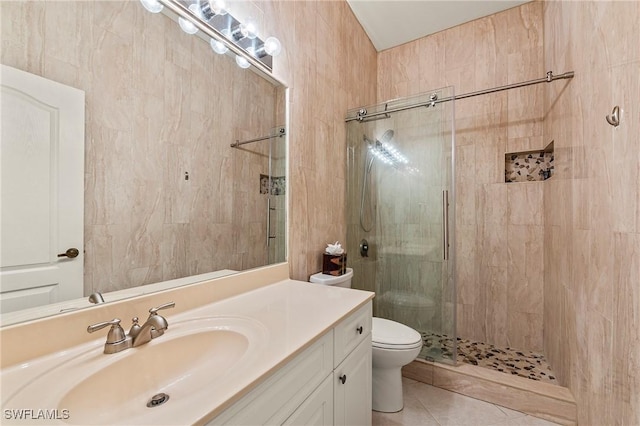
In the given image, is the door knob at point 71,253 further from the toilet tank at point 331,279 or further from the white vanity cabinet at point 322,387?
the toilet tank at point 331,279

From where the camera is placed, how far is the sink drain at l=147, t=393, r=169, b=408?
678 millimetres

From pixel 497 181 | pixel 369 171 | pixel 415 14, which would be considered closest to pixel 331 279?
pixel 369 171

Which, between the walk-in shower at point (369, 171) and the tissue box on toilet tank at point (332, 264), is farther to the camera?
the walk-in shower at point (369, 171)

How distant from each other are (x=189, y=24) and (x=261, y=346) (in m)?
1.23

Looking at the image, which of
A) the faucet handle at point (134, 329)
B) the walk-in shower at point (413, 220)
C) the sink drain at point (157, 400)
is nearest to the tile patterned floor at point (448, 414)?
the walk-in shower at point (413, 220)

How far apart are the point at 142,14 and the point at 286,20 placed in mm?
951

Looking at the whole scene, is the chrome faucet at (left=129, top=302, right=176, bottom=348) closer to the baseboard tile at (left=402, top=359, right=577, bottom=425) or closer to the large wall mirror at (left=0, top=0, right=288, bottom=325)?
the large wall mirror at (left=0, top=0, right=288, bottom=325)

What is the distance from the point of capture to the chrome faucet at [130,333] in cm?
72

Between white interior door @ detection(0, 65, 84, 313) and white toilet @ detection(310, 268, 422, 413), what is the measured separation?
123 cm

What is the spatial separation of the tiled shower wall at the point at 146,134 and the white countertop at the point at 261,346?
0.18 metres

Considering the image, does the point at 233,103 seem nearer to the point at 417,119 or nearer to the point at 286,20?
the point at 286,20

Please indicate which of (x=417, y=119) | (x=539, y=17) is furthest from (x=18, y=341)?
(x=539, y=17)

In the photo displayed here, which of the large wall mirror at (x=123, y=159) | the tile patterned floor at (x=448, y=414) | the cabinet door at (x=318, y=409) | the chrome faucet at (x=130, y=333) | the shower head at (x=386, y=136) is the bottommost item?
the tile patterned floor at (x=448, y=414)

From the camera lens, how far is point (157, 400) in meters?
0.69
